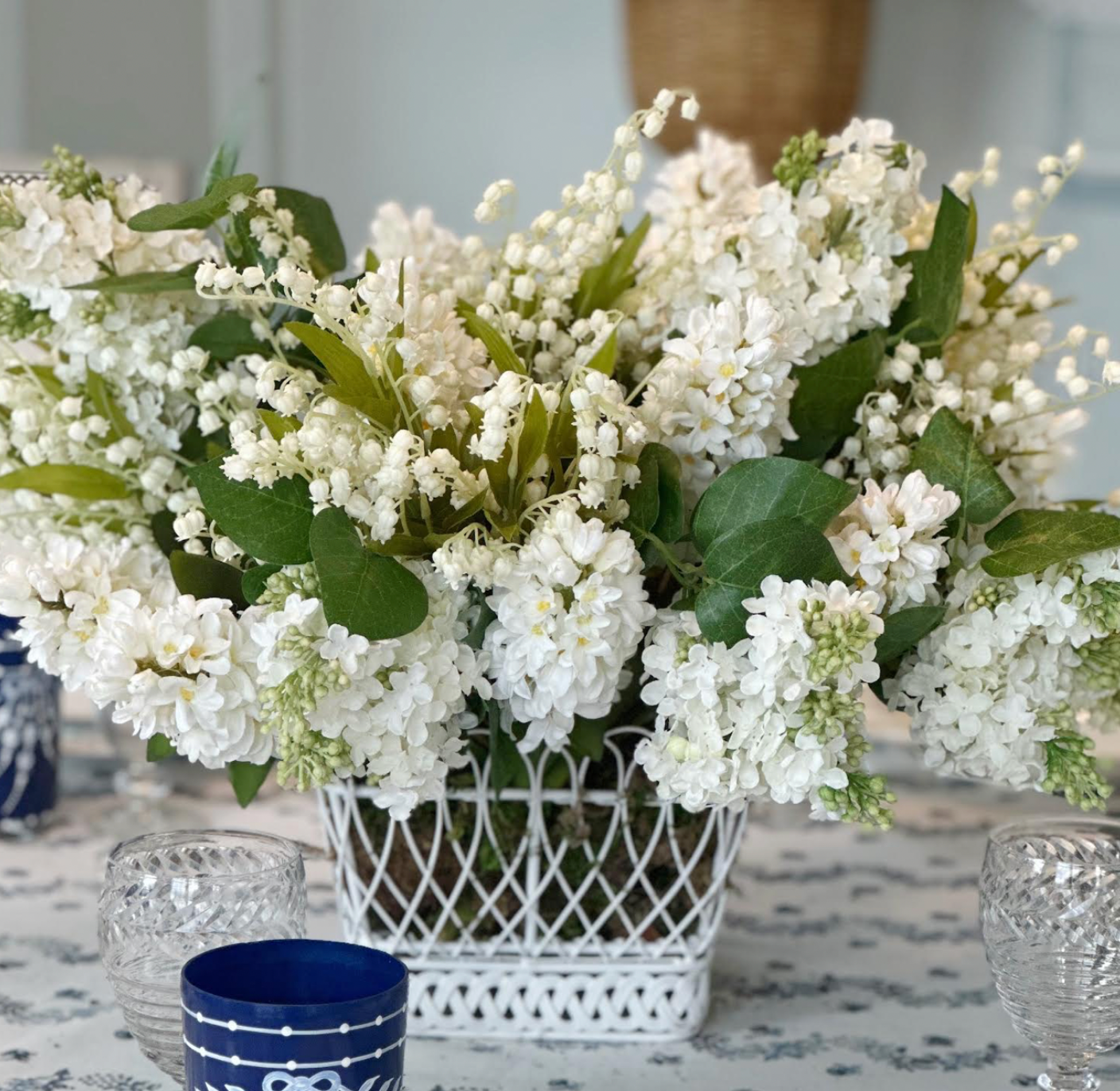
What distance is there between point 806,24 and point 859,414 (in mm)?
1665

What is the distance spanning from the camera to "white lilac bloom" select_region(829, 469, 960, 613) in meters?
0.66

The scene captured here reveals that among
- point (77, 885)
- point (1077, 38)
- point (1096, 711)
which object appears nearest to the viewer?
point (1096, 711)

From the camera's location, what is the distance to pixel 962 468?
72cm

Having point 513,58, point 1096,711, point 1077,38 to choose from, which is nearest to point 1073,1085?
point 1096,711

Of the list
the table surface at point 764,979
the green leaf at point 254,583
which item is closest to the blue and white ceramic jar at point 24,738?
the table surface at point 764,979

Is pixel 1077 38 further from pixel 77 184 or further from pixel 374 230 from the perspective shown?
pixel 77 184

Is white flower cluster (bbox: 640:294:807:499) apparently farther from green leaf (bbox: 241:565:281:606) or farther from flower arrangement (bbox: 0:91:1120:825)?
green leaf (bbox: 241:565:281:606)

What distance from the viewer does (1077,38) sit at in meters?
2.49

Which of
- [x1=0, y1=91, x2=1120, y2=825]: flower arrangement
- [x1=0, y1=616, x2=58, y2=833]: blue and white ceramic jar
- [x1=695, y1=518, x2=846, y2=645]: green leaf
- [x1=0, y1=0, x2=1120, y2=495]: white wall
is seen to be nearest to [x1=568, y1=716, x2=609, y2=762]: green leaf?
[x1=0, y1=91, x2=1120, y2=825]: flower arrangement

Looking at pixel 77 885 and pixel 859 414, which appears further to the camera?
pixel 77 885

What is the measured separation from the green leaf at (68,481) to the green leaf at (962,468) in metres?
0.41

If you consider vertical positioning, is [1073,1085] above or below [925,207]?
below

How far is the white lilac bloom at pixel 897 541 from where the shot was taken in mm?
656

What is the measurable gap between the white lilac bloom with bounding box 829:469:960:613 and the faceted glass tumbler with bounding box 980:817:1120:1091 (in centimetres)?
13
